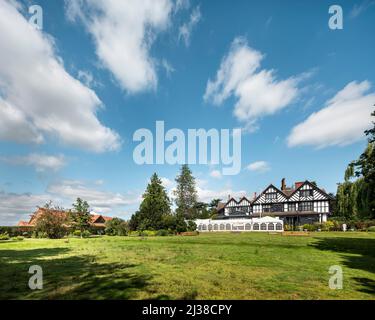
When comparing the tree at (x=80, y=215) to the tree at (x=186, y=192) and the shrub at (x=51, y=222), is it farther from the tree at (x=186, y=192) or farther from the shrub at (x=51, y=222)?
the tree at (x=186, y=192)

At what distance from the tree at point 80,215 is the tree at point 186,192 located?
27789 millimetres

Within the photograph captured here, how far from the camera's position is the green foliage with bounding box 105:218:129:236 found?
4759 centimetres

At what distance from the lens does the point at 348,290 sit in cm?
684

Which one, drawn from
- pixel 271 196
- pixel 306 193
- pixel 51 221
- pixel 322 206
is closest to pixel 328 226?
pixel 322 206

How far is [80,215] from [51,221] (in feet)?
36.7

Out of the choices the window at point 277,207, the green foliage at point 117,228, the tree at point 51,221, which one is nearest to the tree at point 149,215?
the green foliage at point 117,228

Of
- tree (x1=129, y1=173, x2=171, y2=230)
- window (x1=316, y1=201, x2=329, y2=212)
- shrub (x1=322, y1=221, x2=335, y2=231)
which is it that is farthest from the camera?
window (x1=316, y1=201, x2=329, y2=212)

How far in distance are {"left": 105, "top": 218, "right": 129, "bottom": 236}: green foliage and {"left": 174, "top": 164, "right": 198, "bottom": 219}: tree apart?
22.3 meters

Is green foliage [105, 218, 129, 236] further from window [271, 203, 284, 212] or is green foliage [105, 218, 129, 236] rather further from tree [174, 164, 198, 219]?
window [271, 203, 284, 212]

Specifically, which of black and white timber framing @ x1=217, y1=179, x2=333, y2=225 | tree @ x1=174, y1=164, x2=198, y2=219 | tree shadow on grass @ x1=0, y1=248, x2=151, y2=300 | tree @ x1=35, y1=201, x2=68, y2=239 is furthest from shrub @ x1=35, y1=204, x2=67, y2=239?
black and white timber framing @ x1=217, y1=179, x2=333, y2=225
